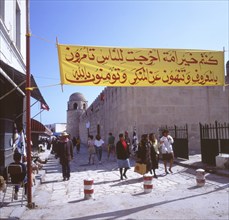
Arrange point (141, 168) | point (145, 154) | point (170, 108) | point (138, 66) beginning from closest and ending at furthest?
1. point (138, 66)
2. point (141, 168)
3. point (145, 154)
4. point (170, 108)

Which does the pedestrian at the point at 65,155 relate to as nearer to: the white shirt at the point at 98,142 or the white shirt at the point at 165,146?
the white shirt at the point at 165,146

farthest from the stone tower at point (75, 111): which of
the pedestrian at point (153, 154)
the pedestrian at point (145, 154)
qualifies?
the pedestrian at point (145, 154)

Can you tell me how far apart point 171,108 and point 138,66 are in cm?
1195

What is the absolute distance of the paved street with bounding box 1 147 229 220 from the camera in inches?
223

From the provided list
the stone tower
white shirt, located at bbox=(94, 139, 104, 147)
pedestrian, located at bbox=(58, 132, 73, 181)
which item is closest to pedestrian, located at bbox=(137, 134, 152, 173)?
pedestrian, located at bbox=(58, 132, 73, 181)

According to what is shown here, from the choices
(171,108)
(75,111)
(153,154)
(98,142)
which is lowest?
(153,154)

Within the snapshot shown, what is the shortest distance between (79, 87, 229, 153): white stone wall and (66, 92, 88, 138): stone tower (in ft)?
130

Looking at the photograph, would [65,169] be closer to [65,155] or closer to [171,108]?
[65,155]

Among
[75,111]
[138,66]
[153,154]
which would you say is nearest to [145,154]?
[153,154]

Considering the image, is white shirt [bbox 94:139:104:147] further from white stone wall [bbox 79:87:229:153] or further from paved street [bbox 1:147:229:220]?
paved street [bbox 1:147:229:220]

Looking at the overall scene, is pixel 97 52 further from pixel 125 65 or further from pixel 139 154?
pixel 139 154

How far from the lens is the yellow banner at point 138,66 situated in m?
7.30

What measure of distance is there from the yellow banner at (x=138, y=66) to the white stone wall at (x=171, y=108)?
34.2 feet

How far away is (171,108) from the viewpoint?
19297mm
